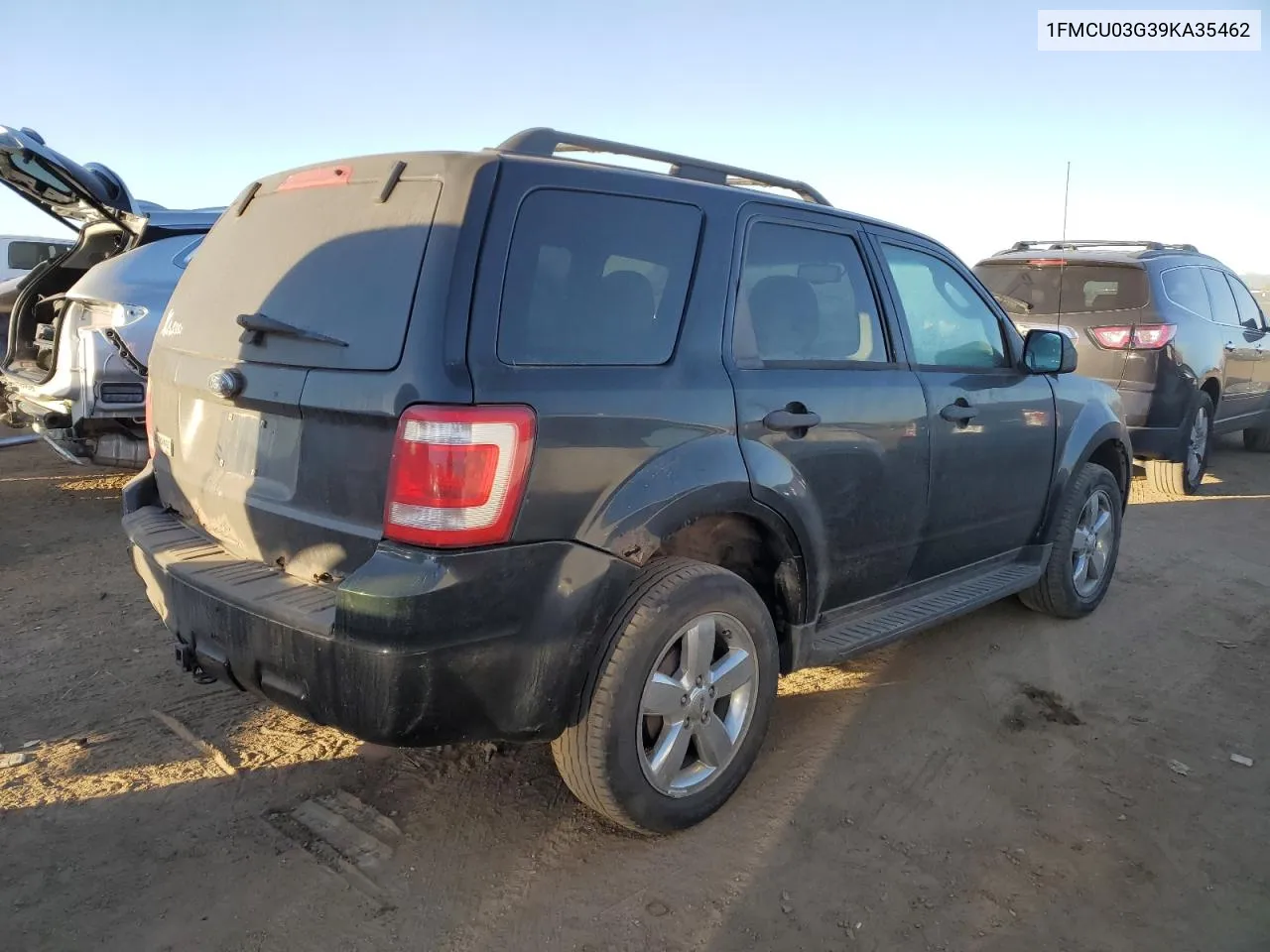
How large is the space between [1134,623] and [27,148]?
6341 millimetres

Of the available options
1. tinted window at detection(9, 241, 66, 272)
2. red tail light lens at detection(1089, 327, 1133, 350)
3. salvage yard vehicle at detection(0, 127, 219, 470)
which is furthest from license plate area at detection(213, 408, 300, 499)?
red tail light lens at detection(1089, 327, 1133, 350)

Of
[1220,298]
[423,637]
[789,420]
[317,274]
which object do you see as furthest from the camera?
[1220,298]

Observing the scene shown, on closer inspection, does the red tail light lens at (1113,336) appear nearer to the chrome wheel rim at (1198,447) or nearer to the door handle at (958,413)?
the chrome wheel rim at (1198,447)

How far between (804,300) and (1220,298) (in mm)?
6596

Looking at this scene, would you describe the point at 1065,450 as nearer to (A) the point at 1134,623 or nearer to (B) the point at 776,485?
(A) the point at 1134,623

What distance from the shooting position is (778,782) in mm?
3191

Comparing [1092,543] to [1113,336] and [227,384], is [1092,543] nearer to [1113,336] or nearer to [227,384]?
[1113,336]

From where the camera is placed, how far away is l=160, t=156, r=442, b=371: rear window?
2.45m

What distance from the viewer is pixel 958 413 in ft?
12.2

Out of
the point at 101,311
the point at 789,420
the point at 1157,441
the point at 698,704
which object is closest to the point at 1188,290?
the point at 1157,441

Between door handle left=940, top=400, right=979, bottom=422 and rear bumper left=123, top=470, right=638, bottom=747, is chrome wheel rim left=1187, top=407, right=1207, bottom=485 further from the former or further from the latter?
rear bumper left=123, top=470, right=638, bottom=747

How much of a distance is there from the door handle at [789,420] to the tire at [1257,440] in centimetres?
955

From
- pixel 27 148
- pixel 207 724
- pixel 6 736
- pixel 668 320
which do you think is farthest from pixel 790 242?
pixel 27 148

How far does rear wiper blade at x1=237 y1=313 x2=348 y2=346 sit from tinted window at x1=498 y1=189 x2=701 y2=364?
491 mm
